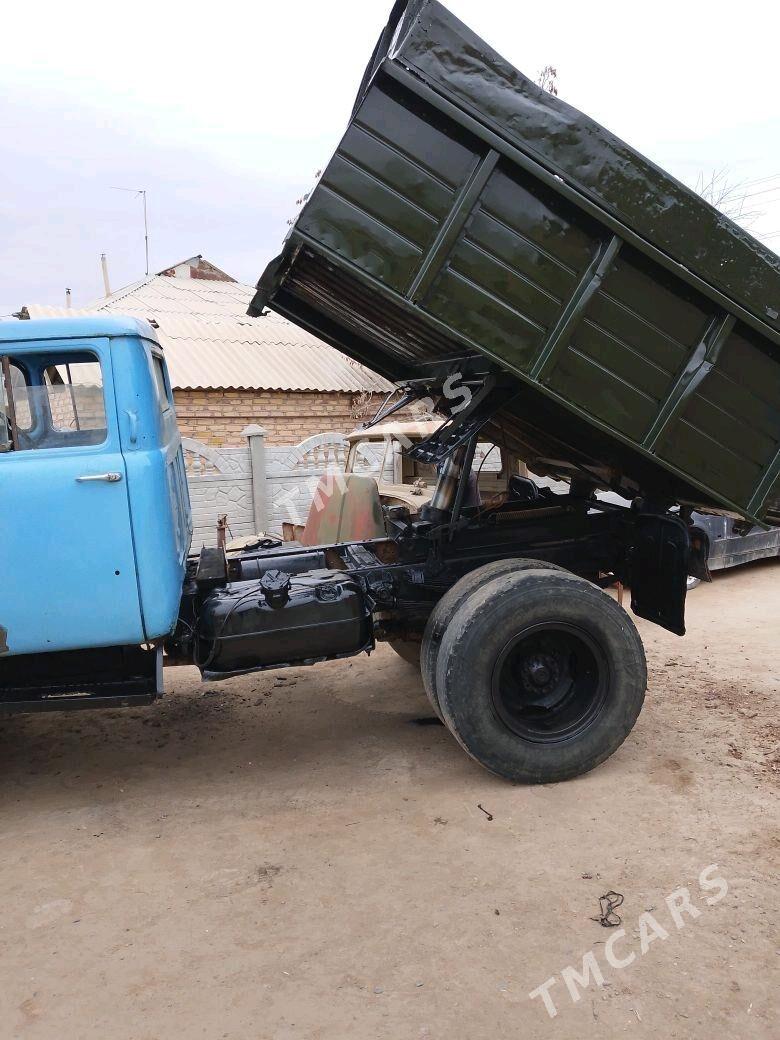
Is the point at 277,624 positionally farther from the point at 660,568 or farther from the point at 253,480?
the point at 253,480

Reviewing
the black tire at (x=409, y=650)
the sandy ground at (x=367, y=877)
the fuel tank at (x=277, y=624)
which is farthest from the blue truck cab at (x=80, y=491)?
the black tire at (x=409, y=650)

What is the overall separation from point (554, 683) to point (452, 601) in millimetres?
702

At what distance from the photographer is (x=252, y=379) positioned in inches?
A: 483

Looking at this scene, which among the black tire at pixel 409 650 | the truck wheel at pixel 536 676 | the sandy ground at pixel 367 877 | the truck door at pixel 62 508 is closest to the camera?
the sandy ground at pixel 367 877

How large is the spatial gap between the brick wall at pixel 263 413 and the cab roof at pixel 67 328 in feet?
26.7

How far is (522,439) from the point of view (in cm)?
502

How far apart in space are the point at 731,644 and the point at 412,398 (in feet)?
10.4

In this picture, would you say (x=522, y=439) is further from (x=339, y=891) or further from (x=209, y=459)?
(x=209, y=459)

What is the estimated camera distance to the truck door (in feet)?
10.8

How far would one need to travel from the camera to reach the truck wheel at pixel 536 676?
12.1ft

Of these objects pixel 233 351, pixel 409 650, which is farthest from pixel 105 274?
pixel 409 650

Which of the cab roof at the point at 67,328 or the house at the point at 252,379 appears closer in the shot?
the cab roof at the point at 67,328

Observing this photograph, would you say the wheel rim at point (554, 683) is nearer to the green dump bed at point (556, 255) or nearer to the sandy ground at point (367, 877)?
the sandy ground at point (367, 877)

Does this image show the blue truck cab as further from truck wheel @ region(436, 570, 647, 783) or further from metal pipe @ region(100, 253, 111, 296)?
metal pipe @ region(100, 253, 111, 296)
